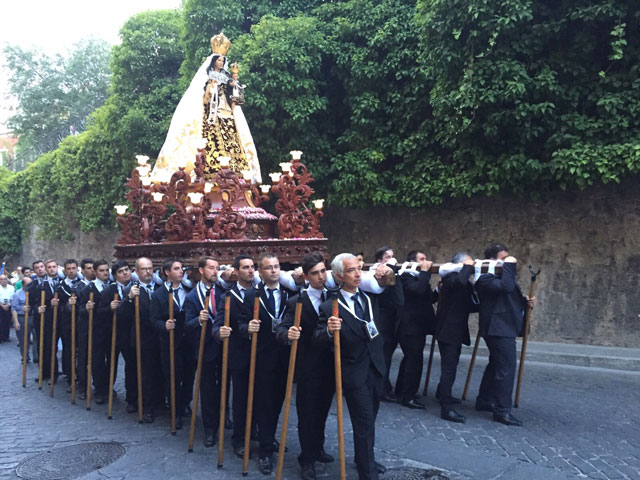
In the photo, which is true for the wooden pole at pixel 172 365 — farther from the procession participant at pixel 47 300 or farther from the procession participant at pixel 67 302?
the procession participant at pixel 47 300

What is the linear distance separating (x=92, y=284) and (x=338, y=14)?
979 centimetres

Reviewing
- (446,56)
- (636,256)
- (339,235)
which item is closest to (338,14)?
(446,56)

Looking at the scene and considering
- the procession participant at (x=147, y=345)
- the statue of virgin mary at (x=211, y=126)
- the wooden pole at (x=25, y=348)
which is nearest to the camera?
the procession participant at (x=147, y=345)

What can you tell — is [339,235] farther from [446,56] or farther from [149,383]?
[149,383]

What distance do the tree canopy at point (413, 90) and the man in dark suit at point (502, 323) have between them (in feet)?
15.6

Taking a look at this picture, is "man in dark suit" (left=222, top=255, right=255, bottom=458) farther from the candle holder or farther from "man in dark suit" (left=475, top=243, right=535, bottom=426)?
the candle holder

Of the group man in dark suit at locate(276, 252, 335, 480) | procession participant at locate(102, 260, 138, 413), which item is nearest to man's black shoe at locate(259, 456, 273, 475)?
man in dark suit at locate(276, 252, 335, 480)

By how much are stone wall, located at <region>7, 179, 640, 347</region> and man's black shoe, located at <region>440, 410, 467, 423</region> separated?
237 inches

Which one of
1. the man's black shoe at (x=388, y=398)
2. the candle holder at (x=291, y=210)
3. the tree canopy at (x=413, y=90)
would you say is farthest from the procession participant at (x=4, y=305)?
the man's black shoe at (x=388, y=398)

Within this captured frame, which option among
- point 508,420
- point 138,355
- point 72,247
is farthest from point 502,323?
point 72,247

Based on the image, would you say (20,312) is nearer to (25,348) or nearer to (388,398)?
(25,348)

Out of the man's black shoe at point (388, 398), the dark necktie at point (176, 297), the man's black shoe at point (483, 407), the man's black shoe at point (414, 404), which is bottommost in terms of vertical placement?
the man's black shoe at point (388, 398)

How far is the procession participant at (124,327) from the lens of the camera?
7586 millimetres

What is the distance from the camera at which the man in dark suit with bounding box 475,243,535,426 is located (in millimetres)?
6387
